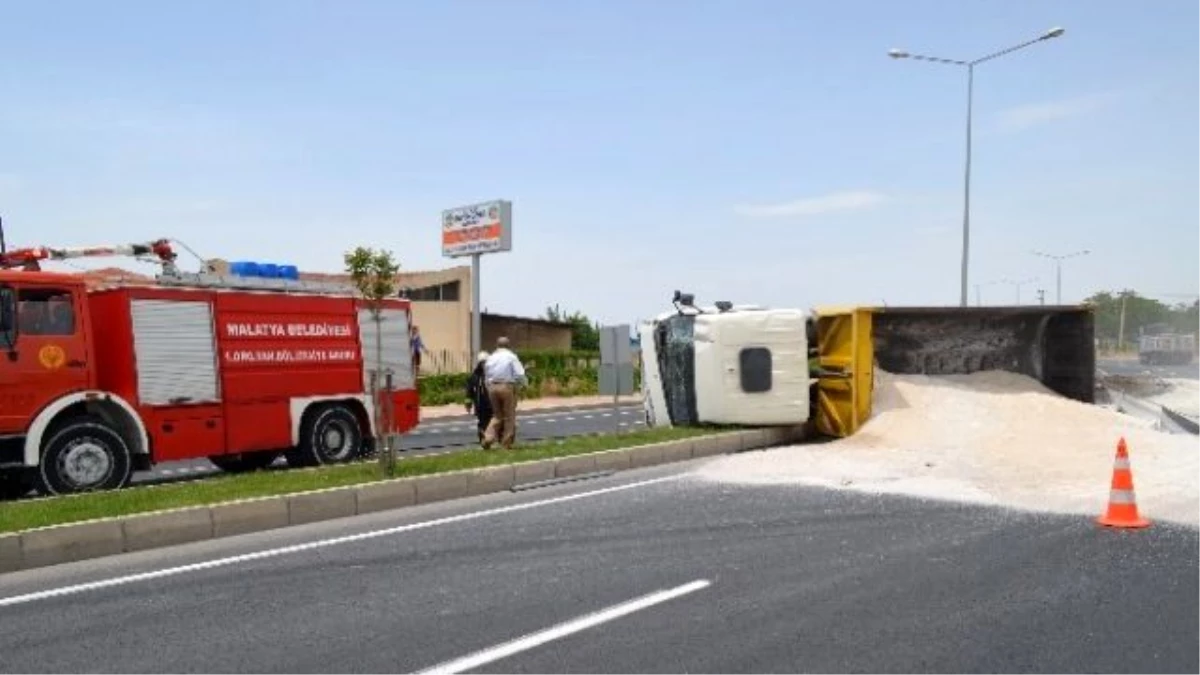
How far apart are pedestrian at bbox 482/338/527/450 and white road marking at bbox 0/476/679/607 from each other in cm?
334

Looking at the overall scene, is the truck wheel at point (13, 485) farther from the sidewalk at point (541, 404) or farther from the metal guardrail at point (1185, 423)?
the metal guardrail at point (1185, 423)

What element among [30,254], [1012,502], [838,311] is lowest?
[1012,502]

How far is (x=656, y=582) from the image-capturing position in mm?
6379

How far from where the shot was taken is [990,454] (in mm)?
12578

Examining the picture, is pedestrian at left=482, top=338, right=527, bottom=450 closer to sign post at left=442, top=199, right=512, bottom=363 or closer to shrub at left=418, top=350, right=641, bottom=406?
shrub at left=418, top=350, right=641, bottom=406

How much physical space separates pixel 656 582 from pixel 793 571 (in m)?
0.92

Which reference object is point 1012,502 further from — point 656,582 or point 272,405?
point 272,405

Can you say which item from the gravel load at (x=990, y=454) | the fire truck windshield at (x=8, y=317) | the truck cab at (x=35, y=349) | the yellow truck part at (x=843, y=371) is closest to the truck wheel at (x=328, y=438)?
the truck cab at (x=35, y=349)

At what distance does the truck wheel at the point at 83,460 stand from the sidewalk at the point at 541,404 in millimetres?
13958

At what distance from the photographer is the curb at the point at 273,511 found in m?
7.61

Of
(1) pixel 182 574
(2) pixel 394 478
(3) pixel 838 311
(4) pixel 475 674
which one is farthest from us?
(3) pixel 838 311

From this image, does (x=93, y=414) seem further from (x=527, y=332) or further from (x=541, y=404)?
(x=527, y=332)

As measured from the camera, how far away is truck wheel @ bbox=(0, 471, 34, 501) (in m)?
10.7

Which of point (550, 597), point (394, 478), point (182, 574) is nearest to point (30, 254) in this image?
point (394, 478)
